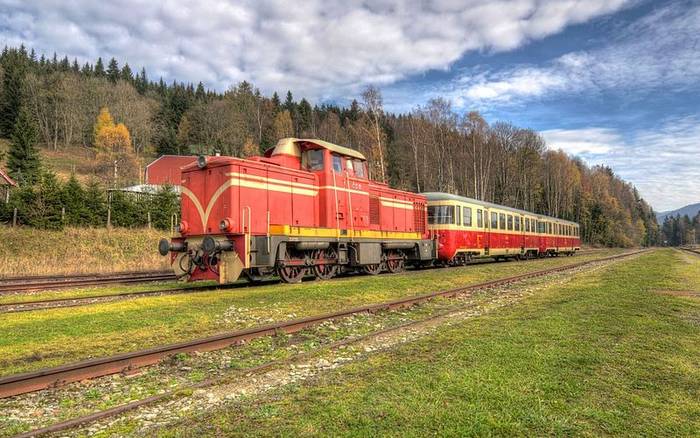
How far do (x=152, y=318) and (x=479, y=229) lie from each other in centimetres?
2074

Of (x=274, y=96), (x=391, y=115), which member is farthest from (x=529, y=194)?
(x=274, y=96)

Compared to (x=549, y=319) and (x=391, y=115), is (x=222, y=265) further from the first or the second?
(x=391, y=115)

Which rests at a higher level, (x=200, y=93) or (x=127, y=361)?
(x=200, y=93)

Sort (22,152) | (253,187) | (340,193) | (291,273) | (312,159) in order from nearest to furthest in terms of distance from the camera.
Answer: (253,187), (291,273), (312,159), (340,193), (22,152)

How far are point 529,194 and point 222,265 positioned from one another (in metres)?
72.8

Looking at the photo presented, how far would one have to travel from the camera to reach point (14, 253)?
2255cm

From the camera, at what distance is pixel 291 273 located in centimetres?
1495

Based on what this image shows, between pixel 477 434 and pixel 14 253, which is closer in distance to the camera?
pixel 477 434

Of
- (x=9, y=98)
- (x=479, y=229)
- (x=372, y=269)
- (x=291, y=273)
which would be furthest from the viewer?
(x=9, y=98)

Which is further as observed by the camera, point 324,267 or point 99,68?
point 99,68

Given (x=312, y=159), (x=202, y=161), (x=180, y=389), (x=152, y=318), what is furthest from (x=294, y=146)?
(x=180, y=389)

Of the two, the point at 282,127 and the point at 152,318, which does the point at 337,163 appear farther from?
the point at 282,127

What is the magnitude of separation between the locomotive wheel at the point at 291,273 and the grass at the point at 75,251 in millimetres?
11612

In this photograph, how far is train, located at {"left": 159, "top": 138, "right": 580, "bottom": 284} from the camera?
41.7 feet
